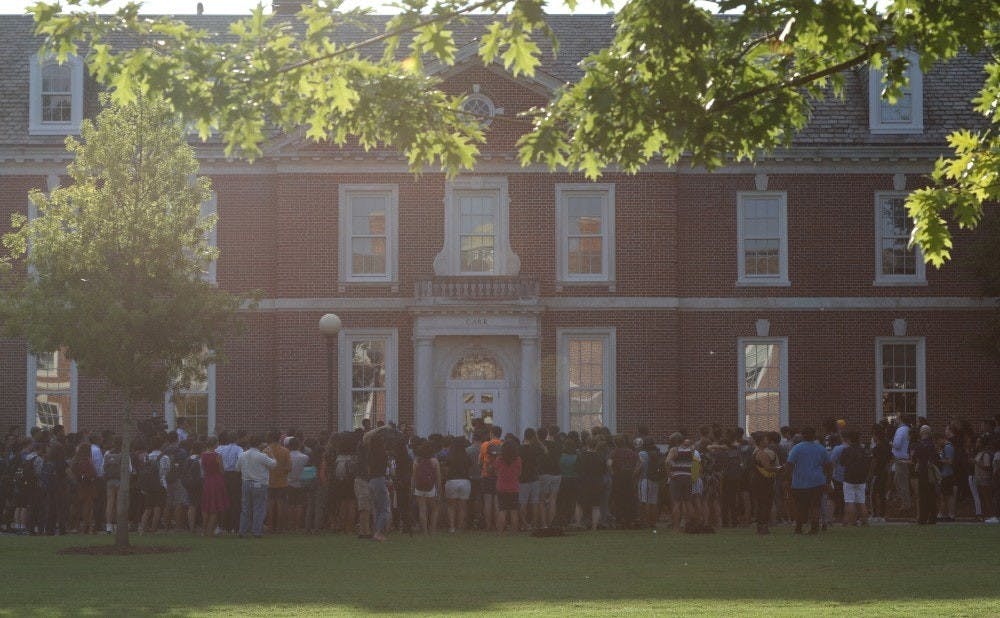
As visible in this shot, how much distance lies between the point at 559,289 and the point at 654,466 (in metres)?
9.72

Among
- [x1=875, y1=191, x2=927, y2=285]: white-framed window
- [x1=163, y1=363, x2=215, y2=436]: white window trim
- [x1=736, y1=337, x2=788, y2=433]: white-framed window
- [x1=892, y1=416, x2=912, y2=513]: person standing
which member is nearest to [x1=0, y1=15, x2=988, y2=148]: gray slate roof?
[x1=875, y1=191, x2=927, y2=285]: white-framed window

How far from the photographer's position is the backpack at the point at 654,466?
1090 inches

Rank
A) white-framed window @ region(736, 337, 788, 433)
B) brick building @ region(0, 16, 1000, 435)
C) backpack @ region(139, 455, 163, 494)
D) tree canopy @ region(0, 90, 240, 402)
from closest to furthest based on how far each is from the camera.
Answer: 1. tree canopy @ region(0, 90, 240, 402)
2. backpack @ region(139, 455, 163, 494)
3. brick building @ region(0, 16, 1000, 435)
4. white-framed window @ region(736, 337, 788, 433)

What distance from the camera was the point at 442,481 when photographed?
27.4 meters

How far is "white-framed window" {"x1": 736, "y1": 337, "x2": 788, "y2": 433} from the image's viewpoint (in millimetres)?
37188

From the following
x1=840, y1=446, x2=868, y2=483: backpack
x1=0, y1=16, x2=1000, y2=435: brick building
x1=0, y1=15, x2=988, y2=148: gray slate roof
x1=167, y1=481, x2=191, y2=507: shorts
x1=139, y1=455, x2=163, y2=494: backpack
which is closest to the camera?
x1=840, y1=446, x2=868, y2=483: backpack

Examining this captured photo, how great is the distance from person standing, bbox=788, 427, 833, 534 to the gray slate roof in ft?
43.5

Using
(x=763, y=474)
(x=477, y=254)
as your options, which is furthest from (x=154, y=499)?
(x=477, y=254)

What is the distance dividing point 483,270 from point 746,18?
2551 centimetres

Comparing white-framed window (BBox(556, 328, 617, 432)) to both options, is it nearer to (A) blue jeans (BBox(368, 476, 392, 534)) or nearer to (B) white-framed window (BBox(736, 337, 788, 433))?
(B) white-framed window (BBox(736, 337, 788, 433))

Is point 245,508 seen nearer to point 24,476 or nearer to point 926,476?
point 24,476

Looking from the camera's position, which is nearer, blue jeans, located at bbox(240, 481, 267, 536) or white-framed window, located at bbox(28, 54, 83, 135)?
blue jeans, located at bbox(240, 481, 267, 536)

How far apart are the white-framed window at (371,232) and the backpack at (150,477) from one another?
10509 millimetres

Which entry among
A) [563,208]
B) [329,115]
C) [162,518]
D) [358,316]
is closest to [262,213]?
[358,316]
